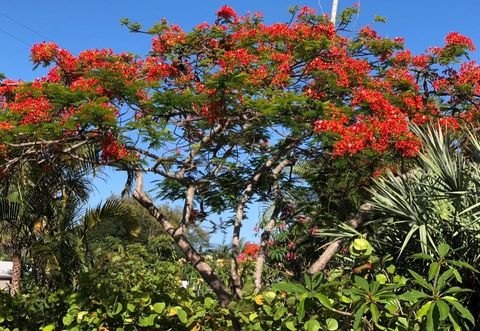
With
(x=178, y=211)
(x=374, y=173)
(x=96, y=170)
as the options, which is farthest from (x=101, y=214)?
(x=178, y=211)

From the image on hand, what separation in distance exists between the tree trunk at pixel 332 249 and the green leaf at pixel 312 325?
9.47ft

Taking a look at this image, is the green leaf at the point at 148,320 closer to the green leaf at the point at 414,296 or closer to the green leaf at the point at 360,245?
the green leaf at the point at 360,245

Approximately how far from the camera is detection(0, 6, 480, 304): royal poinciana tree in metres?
6.08

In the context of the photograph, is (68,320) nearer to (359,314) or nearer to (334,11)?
(359,314)

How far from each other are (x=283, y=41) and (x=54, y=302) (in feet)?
14.5

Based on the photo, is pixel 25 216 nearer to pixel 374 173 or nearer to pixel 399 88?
pixel 374 173

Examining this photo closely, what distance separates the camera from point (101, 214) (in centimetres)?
961

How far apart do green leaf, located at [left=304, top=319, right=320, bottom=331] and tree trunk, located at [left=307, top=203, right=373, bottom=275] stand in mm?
2886

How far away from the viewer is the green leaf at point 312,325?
3193 millimetres

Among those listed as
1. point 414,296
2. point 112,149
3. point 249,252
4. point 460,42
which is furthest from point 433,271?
point 249,252

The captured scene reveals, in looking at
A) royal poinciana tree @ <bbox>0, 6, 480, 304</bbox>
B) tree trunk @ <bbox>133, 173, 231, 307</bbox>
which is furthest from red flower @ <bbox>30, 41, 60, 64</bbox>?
tree trunk @ <bbox>133, 173, 231, 307</bbox>

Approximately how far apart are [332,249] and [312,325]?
318 cm

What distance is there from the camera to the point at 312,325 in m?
3.21

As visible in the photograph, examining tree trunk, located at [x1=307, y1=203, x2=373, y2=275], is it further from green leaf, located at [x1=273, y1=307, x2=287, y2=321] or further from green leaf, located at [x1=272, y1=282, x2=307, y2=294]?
green leaf, located at [x1=272, y1=282, x2=307, y2=294]
